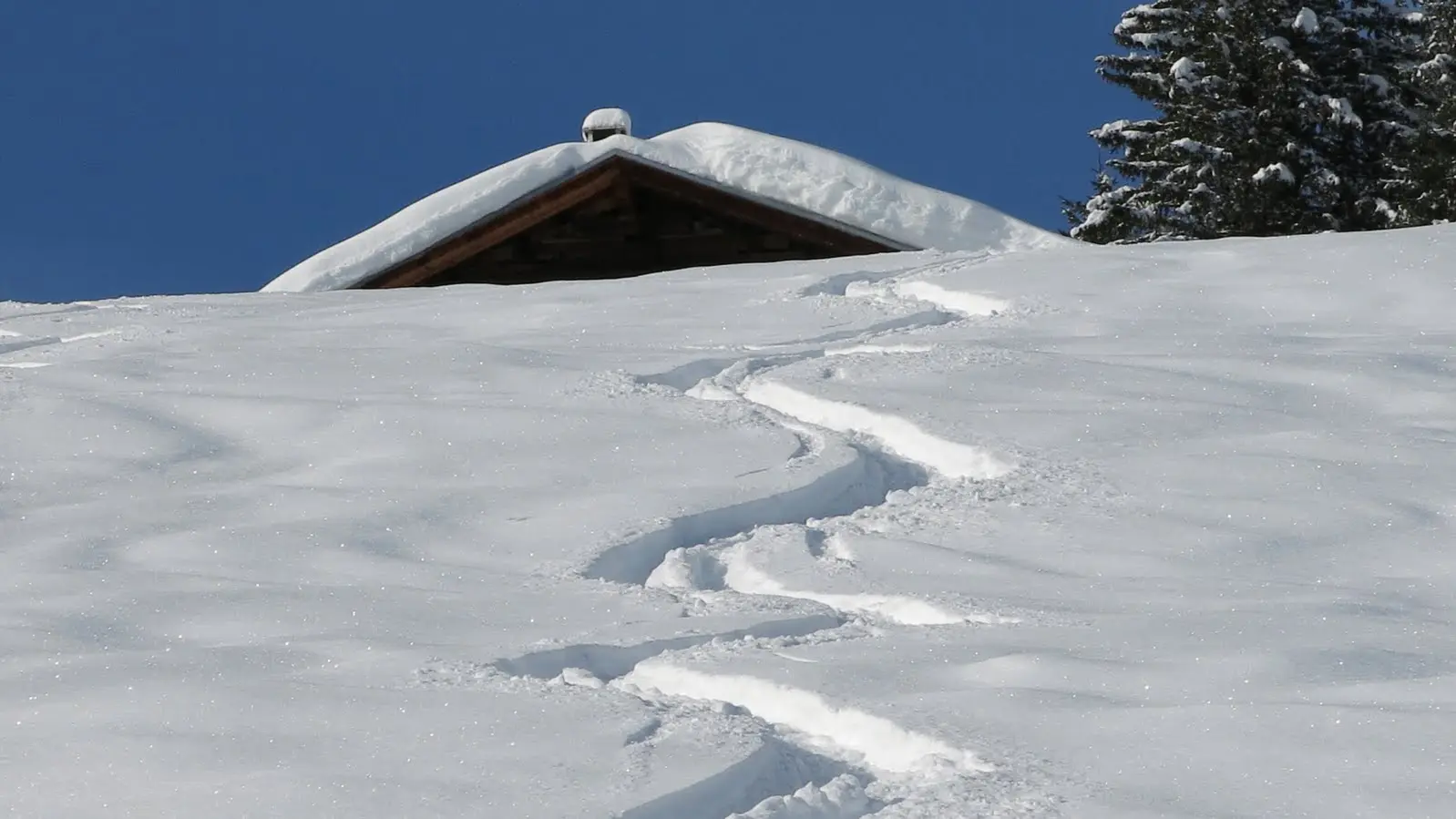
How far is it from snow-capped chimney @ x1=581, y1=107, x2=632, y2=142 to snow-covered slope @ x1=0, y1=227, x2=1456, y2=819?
446cm

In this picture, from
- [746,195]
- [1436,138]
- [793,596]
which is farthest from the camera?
[1436,138]

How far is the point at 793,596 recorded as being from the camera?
297 centimetres

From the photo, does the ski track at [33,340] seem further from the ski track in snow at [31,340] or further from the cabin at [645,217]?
the cabin at [645,217]

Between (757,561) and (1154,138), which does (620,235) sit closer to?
(757,561)

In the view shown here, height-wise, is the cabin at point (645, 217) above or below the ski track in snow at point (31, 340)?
above

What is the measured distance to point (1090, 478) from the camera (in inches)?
141

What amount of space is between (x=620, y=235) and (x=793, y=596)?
23.2 feet

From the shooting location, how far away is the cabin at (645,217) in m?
8.62

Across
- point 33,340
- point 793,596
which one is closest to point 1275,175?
point 33,340

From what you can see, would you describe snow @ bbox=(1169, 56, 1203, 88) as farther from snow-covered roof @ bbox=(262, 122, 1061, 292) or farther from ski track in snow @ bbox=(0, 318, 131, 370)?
ski track in snow @ bbox=(0, 318, 131, 370)

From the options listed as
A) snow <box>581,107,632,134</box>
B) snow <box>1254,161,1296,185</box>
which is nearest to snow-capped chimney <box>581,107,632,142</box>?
snow <box>581,107,632,134</box>

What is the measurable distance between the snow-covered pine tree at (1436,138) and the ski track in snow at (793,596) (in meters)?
16.1

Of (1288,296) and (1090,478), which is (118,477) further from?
(1288,296)

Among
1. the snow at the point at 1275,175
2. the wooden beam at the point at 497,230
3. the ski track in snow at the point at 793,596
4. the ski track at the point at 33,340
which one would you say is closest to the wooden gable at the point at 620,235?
the wooden beam at the point at 497,230
